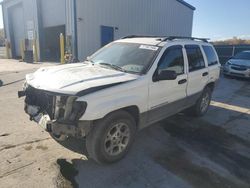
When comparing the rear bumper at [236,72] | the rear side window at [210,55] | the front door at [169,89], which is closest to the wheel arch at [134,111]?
the front door at [169,89]

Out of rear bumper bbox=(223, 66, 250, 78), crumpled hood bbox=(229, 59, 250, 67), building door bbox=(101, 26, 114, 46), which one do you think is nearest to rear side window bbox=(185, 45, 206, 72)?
rear bumper bbox=(223, 66, 250, 78)

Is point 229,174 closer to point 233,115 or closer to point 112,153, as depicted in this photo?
point 112,153

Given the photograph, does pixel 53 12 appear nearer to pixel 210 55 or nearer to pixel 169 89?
pixel 210 55

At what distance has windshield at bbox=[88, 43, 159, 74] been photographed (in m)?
3.96

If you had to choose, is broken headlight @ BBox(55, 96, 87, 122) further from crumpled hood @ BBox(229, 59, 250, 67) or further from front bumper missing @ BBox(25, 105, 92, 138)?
crumpled hood @ BBox(229, 59, 250, 67)

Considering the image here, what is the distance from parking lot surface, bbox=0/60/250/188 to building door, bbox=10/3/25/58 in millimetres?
17278

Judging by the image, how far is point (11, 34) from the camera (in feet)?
71.3

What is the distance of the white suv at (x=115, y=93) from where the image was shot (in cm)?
307

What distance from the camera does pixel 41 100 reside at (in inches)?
140

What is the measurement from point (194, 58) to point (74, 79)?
299 centimetres

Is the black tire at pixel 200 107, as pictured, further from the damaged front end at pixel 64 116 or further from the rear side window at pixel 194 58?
the damaged front end at pixel 64 116

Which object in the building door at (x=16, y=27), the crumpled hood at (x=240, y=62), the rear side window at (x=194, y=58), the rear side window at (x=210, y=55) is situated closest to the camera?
the rear side window at (x=194, y=58)

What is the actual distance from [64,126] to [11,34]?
21.9 meters

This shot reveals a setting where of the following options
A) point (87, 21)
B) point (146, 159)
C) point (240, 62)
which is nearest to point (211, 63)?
point (146, 159)
